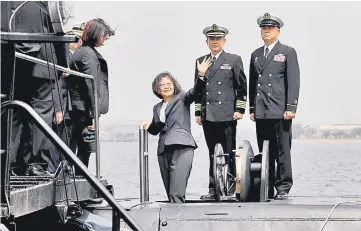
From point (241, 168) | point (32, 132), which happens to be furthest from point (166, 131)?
point (32, 132)

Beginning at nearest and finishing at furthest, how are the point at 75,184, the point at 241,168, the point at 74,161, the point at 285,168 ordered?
1. the point at 74,161
2. the point at 75,184
3. the point at 241,168
4. the point at 285,168

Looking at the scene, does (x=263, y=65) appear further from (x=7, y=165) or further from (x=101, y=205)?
(x=7, y=165)

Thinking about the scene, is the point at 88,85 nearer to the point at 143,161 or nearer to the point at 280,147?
the point at 143,161

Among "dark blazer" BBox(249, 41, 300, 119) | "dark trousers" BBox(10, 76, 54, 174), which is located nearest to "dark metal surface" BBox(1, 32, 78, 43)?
"dark trousers" BBox(10, 76, 54, 174)

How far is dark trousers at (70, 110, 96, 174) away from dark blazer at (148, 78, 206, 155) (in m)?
0.75

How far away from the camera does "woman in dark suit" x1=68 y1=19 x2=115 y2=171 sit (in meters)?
9.47

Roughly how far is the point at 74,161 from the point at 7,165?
0.43 meters

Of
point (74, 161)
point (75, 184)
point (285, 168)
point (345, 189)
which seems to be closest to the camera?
point (74, 161)

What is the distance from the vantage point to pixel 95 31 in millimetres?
9609

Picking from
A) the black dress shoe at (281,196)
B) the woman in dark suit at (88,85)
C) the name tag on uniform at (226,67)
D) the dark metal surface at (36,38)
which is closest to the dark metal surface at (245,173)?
the black dress shoe at (281,196)

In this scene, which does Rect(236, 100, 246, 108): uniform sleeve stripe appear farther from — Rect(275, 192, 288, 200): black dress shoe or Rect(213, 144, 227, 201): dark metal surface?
Rect(275, 192, 288, 200): black dress shoe

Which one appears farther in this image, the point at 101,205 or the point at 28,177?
the point at 101,205

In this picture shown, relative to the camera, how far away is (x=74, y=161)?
5.95m

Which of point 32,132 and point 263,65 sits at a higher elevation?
point 263,65
